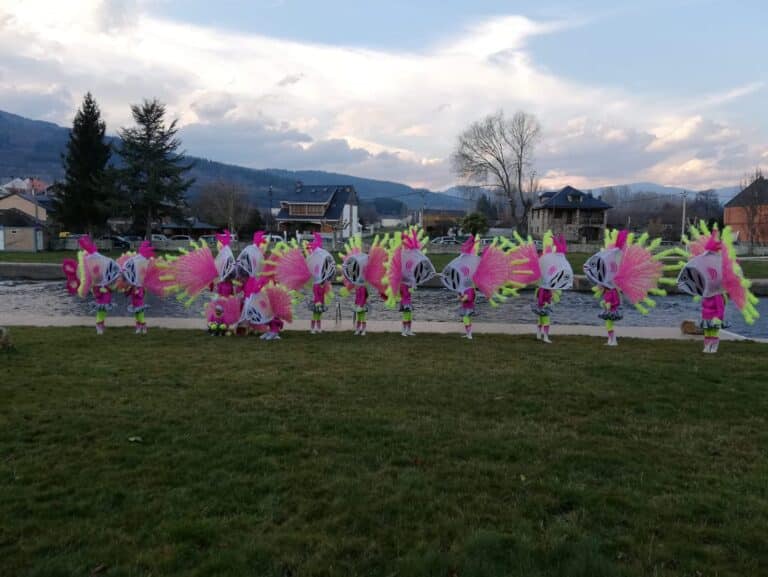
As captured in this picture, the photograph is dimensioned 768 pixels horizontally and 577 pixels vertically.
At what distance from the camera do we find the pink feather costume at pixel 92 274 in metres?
12.5

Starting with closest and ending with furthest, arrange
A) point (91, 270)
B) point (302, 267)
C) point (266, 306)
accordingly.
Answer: point (266, 306) → point (91, 270) → point (302, 267)

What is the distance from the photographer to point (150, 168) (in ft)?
156

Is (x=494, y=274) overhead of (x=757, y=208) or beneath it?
beneath

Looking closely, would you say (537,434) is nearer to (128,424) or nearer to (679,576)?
(679,576)

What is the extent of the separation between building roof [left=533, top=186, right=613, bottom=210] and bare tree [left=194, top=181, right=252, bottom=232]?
122 ft

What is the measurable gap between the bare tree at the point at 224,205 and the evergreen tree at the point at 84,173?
12.0 metres

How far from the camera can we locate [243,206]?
2638 inches

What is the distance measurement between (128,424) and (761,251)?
53.5 m

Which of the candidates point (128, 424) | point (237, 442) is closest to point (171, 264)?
point (128, 424)

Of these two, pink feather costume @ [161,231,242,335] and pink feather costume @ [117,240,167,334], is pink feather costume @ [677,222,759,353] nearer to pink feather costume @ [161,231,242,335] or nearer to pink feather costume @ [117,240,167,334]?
pink feather costume @ [161,231,242,335]

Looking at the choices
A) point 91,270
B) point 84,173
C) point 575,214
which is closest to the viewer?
point 91,270

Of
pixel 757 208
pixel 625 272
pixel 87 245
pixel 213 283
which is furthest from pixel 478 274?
pixel 757 208

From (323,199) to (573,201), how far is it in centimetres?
3151

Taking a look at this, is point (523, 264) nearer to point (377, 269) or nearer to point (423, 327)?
point (423, 327)
